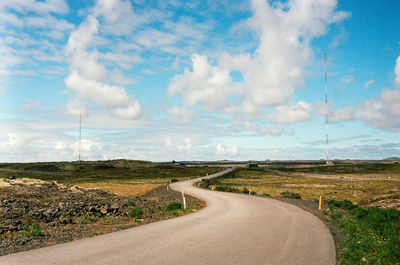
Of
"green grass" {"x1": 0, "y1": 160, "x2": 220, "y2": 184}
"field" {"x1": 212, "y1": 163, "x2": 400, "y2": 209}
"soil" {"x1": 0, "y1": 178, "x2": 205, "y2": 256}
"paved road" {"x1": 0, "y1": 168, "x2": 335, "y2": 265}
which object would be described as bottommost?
"green grass" {"x1": 0, "y1": 160, "x2": 220, "y2": 184}

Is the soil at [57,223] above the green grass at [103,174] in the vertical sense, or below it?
above

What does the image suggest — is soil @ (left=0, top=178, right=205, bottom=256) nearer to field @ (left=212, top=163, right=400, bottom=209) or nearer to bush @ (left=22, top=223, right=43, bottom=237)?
bush @ (left=22, top=223, right=43, bottom=237)

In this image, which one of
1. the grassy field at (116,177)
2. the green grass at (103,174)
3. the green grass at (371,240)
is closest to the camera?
the green grass at (371,240)

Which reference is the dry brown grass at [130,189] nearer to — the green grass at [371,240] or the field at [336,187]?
the field at [336,187]

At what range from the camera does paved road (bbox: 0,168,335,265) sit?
976cm

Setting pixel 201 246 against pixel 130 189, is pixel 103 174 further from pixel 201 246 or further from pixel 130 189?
pixel 201 246

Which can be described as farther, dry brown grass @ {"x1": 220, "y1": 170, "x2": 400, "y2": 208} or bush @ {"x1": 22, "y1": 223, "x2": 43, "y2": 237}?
dry brown grass @ {"x1": 220, "y1": 170, "x2": 400, "y2": 208}

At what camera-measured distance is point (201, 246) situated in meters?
11.7

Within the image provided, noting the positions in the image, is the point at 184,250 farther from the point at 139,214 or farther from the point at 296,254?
the point at 139,214

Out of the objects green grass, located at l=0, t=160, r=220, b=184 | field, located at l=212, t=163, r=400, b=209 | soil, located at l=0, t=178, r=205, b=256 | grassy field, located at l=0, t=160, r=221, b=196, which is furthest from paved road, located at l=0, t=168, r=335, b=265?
green grass, located at l=0, t=160, r=220, b=184

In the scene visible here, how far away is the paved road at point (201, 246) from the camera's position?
32.0 feet

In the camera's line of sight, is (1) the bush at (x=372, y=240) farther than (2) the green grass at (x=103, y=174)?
No

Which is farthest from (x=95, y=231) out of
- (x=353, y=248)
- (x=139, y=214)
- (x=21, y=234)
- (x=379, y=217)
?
(x=379, y=217)

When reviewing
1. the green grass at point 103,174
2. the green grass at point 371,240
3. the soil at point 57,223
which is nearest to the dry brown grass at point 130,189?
the green grass at point 103,174
